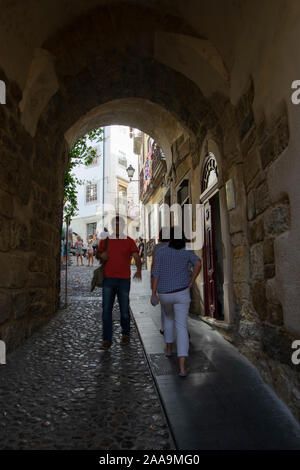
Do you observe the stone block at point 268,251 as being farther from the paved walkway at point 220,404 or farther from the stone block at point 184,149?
the stone block at point 184,149

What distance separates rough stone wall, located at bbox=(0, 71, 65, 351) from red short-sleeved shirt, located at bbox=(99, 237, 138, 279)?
1.00 metres

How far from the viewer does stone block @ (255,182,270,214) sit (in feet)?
8.72

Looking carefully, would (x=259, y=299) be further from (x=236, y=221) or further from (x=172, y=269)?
(x=236, y=221)

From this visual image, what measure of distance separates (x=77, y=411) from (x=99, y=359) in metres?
1.07

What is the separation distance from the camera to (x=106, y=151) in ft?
90.0

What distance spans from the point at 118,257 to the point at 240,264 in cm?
146

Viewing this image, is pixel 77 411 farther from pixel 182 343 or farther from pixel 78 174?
pixel 78 174

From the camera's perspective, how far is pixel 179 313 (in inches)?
116

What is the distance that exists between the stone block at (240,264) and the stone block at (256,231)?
0.17m

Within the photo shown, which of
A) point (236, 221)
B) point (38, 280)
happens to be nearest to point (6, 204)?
point (38, 280)

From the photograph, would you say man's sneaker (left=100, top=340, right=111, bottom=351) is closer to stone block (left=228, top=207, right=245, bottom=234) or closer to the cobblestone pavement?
the cobblestone pavement

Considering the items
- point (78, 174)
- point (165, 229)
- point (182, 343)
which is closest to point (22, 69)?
point (165, 229)

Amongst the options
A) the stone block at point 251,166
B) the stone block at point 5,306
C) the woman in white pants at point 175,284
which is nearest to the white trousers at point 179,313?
Result: the woman in white pants at point 175,284

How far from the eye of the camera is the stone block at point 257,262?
9.28 feet
